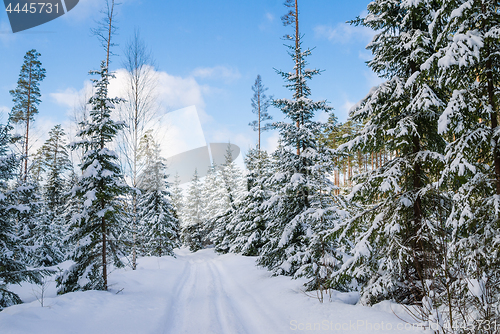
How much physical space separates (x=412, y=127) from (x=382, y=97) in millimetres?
1239

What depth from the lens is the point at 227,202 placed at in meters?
31.2

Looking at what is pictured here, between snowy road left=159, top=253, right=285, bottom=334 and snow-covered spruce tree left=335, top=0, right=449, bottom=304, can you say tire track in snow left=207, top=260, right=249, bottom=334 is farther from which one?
snow-covered spruce tree left=335, top=0, right=449, bottom=304

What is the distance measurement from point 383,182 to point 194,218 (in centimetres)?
3429

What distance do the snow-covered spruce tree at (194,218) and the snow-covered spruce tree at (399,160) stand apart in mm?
31938

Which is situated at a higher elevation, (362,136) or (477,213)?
(362,136)

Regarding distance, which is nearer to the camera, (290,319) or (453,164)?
(453,164)

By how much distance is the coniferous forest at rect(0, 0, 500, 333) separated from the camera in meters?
4.52

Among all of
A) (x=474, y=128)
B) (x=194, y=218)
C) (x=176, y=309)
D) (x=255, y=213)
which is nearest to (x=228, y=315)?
(x=176, y=309)

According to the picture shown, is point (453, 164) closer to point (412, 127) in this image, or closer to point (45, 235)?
point (412, 127)

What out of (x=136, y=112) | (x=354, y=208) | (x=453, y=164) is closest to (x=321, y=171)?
(x=354, y=208)

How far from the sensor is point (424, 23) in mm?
6516

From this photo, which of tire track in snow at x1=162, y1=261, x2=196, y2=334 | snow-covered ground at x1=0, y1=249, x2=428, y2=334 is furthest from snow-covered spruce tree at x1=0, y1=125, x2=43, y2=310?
tire track in snow at x1=162, y1=261, x2=196, y2=334

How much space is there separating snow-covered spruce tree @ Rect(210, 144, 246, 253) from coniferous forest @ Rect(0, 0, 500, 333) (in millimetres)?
14144

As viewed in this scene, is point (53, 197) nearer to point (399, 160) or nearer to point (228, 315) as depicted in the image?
point (228, 315)
